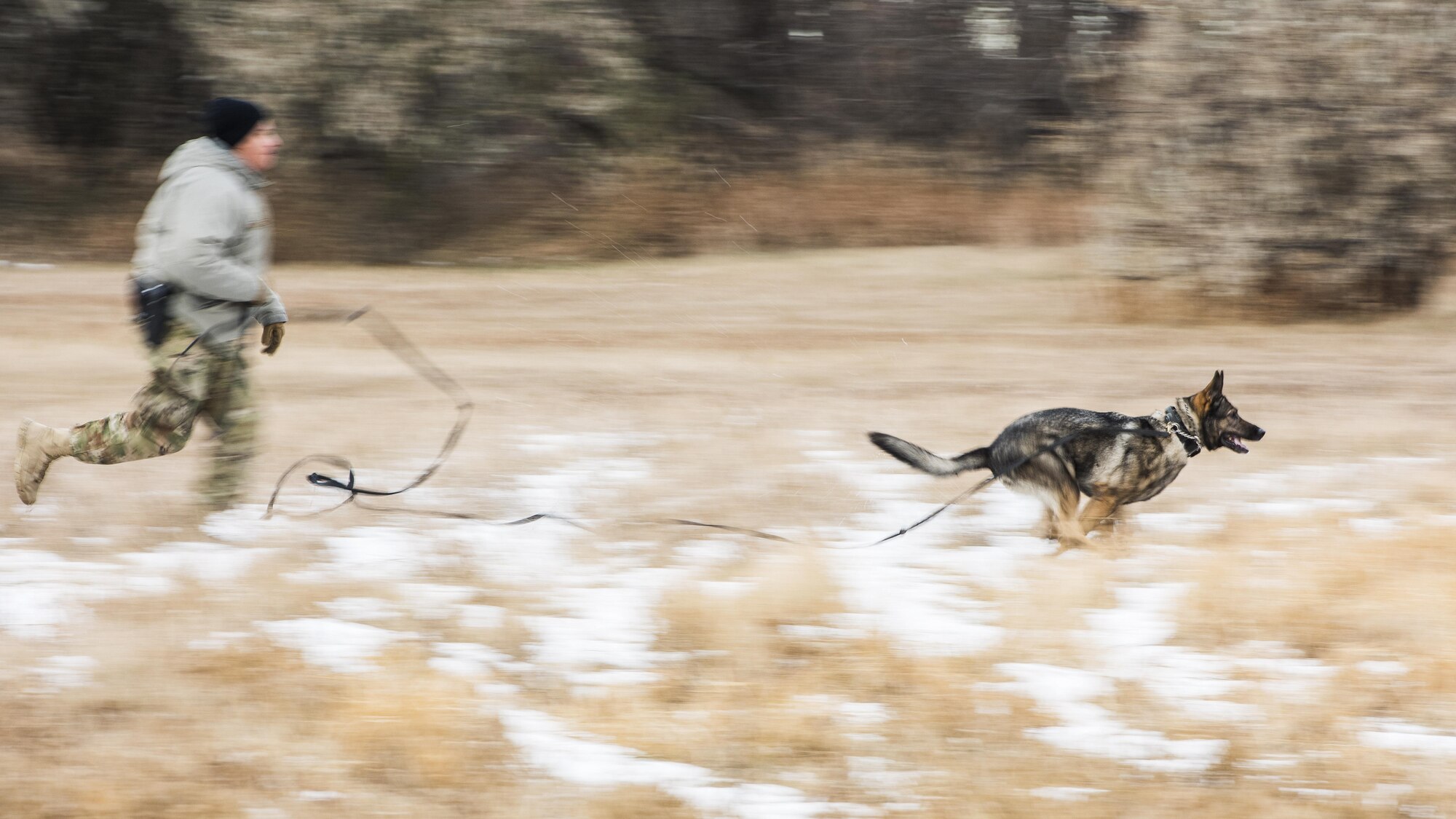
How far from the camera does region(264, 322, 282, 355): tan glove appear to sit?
18.4 ft

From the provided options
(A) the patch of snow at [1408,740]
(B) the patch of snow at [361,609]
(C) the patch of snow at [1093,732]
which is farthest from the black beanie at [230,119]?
(A) the patch of snow at [1408,740]

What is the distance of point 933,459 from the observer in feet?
18.7

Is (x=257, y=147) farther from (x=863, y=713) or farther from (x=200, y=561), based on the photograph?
(x=863, y=713)

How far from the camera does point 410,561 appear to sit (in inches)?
217

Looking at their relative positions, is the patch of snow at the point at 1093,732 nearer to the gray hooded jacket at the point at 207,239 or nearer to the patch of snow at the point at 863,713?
the patch of snow at the point at 863,713

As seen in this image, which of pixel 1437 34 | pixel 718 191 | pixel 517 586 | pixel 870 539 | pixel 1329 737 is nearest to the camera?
pixel 1329 737

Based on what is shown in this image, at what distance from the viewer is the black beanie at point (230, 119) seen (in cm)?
528

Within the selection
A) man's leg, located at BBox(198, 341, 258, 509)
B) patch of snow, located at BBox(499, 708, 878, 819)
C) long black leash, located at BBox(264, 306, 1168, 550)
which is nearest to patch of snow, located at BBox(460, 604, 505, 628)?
patch of snow, located at BBox(499, 708, 878, 819)

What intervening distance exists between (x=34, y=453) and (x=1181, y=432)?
4683 millimetres

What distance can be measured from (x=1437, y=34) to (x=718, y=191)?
10.7 metres

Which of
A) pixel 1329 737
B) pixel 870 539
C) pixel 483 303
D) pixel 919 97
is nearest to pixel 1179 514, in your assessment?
pixel 870 539

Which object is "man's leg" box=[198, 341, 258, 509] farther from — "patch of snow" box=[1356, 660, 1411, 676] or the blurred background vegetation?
the blurred background vegetation

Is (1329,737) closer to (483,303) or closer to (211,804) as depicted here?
(211,804)

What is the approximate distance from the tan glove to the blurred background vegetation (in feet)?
29.7
